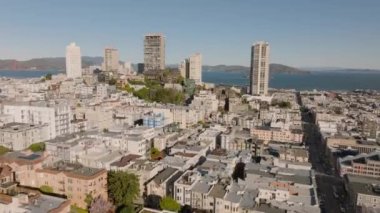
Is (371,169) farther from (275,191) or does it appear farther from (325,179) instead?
(275,191)

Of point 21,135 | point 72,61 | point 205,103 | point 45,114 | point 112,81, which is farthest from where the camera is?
point 72,61

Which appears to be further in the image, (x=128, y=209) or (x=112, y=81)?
(x=112, y=81)

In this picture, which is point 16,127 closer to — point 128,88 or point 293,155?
point 293,155

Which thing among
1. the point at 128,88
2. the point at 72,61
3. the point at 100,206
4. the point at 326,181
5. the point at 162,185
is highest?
the point at 72,61

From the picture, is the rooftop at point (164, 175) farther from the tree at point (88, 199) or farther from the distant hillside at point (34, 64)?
the distant hillside at point (34, 64)

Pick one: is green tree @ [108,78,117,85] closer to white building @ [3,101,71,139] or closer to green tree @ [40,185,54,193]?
white building @ [3,101,71,139]

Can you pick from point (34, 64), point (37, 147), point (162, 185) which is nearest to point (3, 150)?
point (37, 147)
